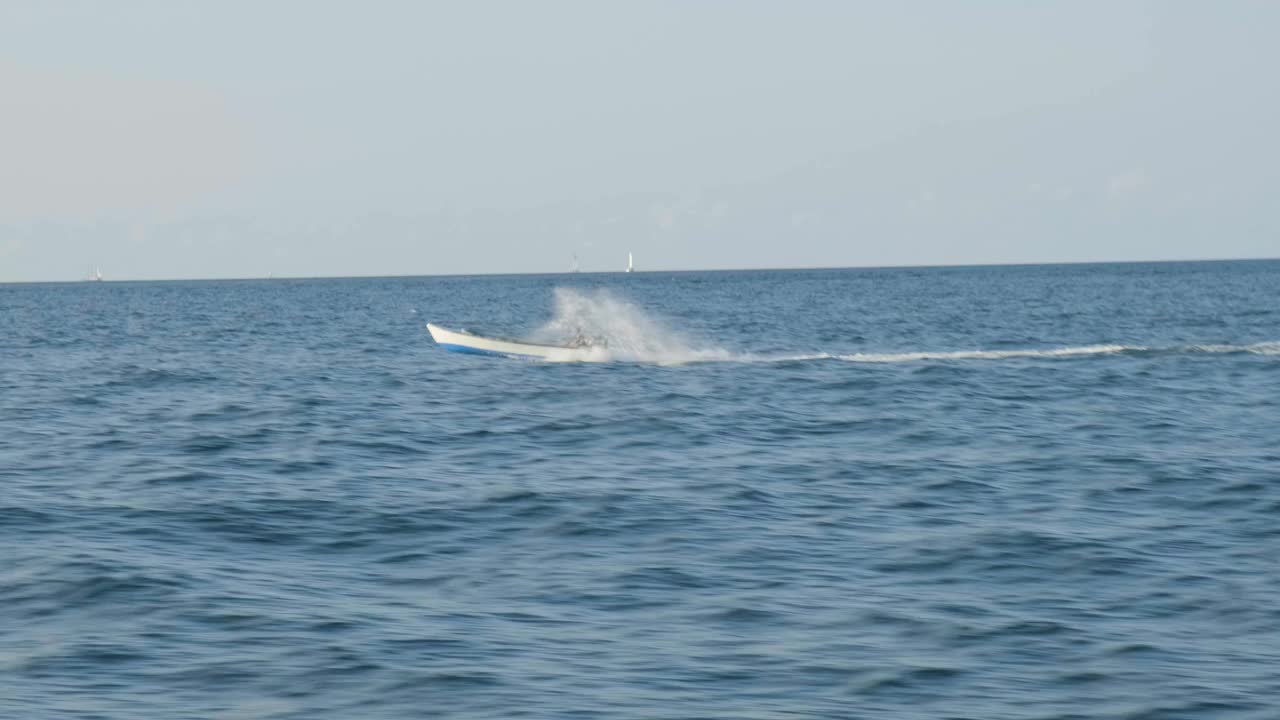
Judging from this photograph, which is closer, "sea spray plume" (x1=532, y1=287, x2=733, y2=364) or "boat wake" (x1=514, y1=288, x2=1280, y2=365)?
"boat wake" (x1=514, y1=288, x2=1280, y2=365)

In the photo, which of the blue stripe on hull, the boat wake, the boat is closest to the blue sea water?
the boat wake

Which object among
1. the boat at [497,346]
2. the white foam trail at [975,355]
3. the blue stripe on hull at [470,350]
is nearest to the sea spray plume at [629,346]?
the boat at [497,346]

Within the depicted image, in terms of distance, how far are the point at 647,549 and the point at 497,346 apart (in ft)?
105

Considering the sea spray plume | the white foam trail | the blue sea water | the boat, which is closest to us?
the blue sea water

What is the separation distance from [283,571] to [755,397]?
20.8 meters

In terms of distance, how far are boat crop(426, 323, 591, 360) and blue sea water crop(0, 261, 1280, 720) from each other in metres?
8.52

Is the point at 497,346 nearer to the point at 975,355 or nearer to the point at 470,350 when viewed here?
the point at 470,350

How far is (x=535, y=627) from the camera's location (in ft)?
48.8

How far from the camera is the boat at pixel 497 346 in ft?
161

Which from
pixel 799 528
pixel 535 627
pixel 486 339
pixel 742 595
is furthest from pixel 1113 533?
pixel 486 339

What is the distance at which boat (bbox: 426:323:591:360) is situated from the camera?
49091mm

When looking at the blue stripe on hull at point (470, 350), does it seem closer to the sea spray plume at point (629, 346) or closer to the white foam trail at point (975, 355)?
the sea spray plume at point (629, 346)

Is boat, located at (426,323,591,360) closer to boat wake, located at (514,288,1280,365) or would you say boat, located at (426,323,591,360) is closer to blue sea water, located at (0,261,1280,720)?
boat wake, located at (514,288,1280,365)

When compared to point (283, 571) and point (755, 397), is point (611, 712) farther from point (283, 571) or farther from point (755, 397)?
point (755, 397)
